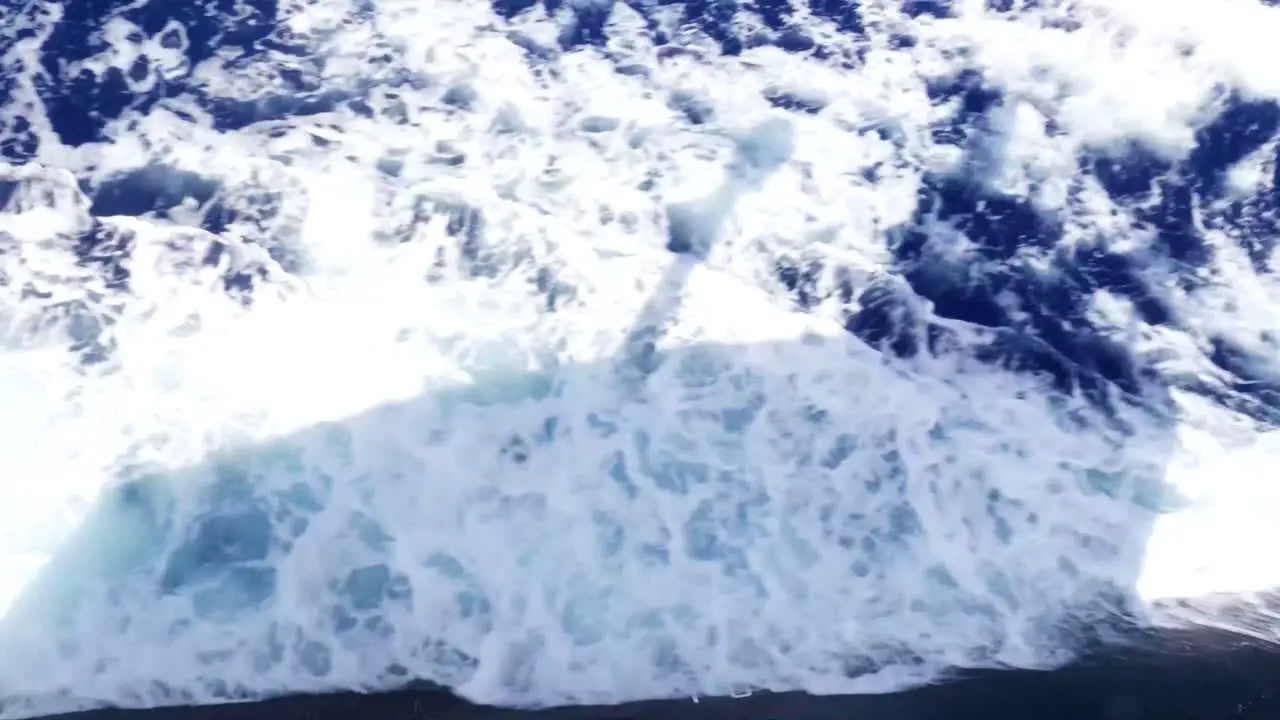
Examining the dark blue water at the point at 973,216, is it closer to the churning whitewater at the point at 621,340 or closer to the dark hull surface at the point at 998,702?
the churning whitewater at the point at 621,340

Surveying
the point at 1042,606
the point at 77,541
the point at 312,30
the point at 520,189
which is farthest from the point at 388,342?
the point at 1042,606

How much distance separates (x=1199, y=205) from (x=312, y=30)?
30.5ft

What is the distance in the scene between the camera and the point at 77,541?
8.00 m

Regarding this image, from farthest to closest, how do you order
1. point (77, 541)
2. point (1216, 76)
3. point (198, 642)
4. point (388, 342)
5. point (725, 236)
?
point (1216, 76)
point (725, 236)
point (388, 342)
point (77, 541)
point (198, 642)

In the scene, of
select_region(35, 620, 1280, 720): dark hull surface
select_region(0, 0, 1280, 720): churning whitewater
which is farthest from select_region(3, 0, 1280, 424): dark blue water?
select_region(35, 620, 1280, 720): dark hull surface

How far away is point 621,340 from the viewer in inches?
375

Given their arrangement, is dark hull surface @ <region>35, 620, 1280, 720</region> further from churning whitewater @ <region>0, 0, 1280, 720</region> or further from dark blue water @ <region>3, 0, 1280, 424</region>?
dark blue water @ <region>3, 0, 1280, 424</region>

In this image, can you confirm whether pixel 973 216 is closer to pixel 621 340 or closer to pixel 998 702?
Result: pixel 621 340

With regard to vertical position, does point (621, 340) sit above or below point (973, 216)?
below

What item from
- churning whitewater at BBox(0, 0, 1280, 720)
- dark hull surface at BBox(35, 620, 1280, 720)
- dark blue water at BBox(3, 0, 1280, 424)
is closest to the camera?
dark hull surface at BBox(35, 620, 1280, 720)

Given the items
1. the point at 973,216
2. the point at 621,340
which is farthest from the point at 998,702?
the point at 973,216

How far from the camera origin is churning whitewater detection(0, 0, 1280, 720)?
25.5ft

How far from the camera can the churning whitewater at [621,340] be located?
7.79 meters

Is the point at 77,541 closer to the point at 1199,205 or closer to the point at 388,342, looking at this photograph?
the point at 388,342
